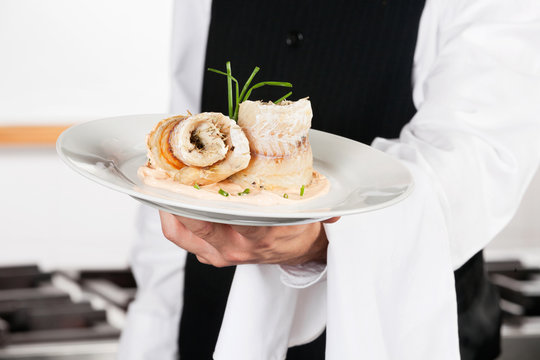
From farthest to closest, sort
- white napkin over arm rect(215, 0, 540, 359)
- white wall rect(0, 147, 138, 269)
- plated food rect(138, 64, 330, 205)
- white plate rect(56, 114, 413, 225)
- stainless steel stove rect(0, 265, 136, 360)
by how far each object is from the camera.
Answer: white wall rect(0, 147, 138, 269)
stainless steel stove rect(0, 265, 136, 360)
white napkin over arm rect(215, 0, 540, 359)
plated food rect(138, 64, 330, 205)
white plate rect(56, 114, 413, 225)

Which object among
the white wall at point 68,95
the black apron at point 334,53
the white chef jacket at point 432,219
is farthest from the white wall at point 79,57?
the white chef jacket at point 432,219

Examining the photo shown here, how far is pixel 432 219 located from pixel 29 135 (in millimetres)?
1526

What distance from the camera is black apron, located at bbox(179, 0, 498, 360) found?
3.01ft

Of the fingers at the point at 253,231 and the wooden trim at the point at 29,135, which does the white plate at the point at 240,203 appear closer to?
the fingers at the point at 253,231

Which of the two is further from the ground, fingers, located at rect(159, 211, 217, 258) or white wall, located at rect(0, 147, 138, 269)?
fingers, located at rect(159, 211, 217, 258)

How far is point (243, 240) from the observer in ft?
2.04

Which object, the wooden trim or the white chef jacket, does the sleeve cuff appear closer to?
the white chef jacket

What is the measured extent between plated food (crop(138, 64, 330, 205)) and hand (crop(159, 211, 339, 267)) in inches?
1.6

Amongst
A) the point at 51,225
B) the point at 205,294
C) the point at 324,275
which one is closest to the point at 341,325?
the point at 324,275

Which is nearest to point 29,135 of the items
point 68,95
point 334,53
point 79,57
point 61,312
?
point 68,95

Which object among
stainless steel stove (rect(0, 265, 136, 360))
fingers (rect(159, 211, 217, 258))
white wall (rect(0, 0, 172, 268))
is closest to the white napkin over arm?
fingers (rect(159, 211, 217, 258))

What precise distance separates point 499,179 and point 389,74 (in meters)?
0.26

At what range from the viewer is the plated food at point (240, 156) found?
0.58m

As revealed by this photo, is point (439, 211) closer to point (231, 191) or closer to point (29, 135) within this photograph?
point (231, 191)
